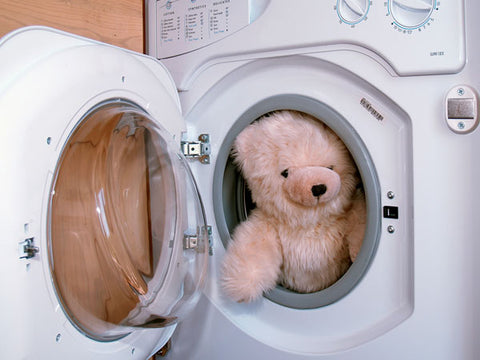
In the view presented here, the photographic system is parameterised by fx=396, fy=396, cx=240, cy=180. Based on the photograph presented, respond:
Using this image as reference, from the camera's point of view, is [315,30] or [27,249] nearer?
[27,249]

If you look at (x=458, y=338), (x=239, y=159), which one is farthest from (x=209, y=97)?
(x=458, y=338)

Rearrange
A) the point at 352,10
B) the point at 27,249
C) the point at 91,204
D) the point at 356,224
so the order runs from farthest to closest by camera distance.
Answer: the point at 356,224 < the point at 352,10 < the point at 91,204 < the point at 27,249

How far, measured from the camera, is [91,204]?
2.25ft

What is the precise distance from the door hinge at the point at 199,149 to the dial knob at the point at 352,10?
16.3 inches

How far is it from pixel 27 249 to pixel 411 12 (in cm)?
77

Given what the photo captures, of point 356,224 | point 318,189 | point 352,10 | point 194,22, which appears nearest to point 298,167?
point 318,189

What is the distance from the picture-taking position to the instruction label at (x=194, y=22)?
→ 92 centimetres

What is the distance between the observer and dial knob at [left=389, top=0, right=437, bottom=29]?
2.44ft

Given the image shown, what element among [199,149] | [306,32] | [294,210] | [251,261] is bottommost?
[251,261]

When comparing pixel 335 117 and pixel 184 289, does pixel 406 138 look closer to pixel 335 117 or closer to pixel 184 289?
pixel 335 117

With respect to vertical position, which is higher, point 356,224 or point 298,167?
point 298,167

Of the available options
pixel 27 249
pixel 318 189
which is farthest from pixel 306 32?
pixel 27 249

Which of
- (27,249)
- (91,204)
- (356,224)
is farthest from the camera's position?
(356,224)

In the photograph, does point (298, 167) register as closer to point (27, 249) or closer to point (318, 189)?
point (318, 189)
